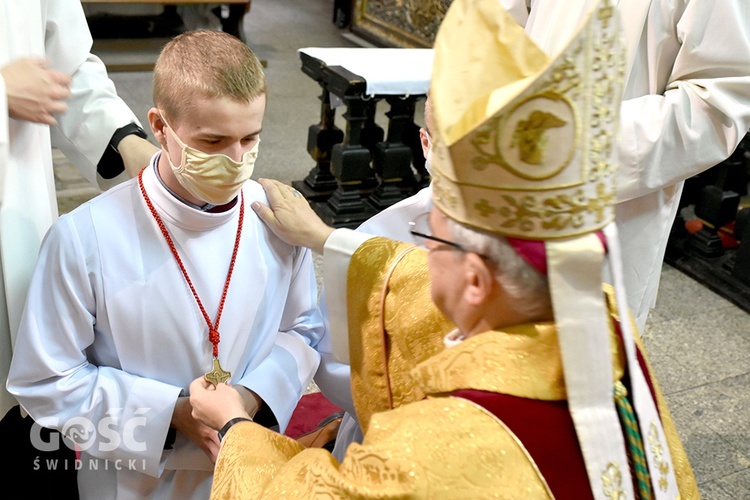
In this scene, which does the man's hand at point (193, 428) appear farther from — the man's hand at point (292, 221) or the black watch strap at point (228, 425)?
the man's hand at point (292, 221)

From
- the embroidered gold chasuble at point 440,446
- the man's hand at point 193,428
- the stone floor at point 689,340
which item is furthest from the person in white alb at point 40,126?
the stone floor at point 689,340

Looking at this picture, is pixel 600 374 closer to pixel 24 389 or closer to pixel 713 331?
pixel 24 389

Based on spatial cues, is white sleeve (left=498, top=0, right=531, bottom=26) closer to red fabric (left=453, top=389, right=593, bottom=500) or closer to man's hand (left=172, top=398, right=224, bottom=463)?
man's hand (left=172, top=398, right=224, bottom=463)

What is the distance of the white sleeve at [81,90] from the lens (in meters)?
2.29

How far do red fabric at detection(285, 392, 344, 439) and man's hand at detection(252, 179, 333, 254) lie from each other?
139 centimetres

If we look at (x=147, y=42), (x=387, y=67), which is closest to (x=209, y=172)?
(x=387, y=67)

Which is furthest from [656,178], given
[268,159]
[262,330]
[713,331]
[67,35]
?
[268,159]

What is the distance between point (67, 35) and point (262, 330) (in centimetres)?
95

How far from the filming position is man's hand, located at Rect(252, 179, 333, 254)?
6.86ft

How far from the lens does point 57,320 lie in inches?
76.2

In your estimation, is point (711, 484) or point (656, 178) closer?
point (656, 178)

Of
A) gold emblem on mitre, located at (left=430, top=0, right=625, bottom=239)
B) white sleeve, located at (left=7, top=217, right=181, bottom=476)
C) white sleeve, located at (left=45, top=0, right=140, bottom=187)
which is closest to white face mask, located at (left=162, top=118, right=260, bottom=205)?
white sleeve, located at (left=7, top=217, right=181, bottom=476)

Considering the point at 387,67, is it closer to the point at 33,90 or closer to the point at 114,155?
the point at 114,155

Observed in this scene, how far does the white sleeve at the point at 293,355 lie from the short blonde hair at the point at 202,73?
522 mm
